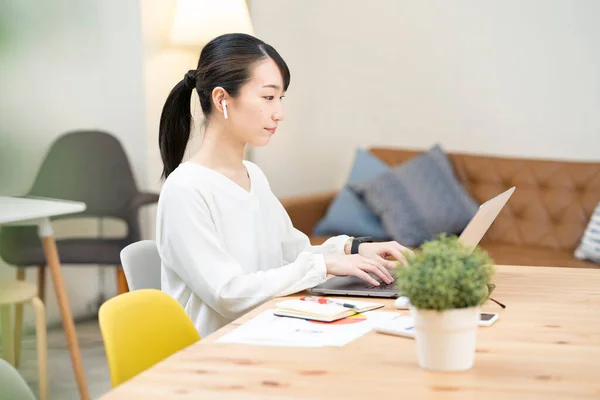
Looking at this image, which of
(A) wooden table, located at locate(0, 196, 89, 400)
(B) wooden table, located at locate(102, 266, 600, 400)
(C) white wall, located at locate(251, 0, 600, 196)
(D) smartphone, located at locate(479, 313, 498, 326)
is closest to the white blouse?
(B) wooden table, located at locate(102, 266, 600, 400)

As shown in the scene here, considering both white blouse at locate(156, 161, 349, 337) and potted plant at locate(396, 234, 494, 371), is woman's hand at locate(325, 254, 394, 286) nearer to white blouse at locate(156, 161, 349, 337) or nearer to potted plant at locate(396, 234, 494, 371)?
white blouse at locate(156, 161, 349, 337)

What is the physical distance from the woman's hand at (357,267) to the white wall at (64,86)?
0.94 metres

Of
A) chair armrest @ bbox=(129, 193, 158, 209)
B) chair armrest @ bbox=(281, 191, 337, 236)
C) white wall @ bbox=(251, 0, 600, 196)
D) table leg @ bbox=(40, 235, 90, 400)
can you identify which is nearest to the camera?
table leg @ bbox=(40, 235, 90, 400)

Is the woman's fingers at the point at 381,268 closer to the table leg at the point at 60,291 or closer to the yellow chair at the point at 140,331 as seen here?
the yellow chair at the point at 140,331

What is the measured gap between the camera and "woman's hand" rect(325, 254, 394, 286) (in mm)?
1874

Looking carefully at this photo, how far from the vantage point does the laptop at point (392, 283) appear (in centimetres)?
178

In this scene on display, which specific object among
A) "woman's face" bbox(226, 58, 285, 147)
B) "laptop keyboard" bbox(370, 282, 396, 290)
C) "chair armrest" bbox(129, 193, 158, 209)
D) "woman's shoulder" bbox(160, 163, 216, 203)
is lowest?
"chair armrest" bbox(129, 193, 158, 209)

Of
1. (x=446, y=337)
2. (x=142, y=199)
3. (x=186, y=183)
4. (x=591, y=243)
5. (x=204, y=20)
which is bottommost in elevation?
(x=591, y=243)

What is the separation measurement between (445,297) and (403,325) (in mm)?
334

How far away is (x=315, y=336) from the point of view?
1.51 metres

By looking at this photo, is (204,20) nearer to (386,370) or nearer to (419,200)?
(419,200)

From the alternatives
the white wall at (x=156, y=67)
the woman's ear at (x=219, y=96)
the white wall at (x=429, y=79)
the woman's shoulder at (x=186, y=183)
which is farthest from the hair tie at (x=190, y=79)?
the white wall at (x=429, y=79)

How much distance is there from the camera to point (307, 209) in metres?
4.18

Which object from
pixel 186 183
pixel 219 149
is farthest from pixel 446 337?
pixel 219 149
